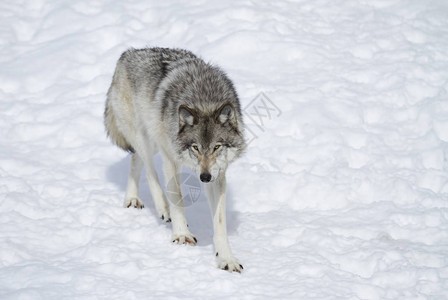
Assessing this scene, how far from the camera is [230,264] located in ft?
14.9

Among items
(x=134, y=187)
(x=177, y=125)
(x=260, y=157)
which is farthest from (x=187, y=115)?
(x=260, y=157)

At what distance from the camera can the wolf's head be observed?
15.0 feet

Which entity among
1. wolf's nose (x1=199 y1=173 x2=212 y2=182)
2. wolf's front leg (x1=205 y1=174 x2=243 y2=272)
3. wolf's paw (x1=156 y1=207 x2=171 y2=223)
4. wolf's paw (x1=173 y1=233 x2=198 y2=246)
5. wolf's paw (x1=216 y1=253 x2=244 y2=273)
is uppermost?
wolf's nose (x1=199 y1=173 x2=212 y2=182)

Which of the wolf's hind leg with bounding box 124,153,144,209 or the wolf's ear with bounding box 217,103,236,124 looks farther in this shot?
the wolf's hind leg with bounding box 124,153,144,209

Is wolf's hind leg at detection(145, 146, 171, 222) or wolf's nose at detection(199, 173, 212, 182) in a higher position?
wolf's nose at detection(199, 173, 212, 182)

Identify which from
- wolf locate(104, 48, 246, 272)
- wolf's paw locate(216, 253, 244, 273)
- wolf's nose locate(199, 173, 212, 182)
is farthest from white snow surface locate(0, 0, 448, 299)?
wolf's nose locate(199, 173, 212, 182)

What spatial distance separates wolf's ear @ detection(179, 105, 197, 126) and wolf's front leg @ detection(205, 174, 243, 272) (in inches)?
23.3

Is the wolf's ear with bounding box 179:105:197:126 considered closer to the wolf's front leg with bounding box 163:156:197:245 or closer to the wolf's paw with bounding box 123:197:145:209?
the wolf's front leg with bounding box 163:156:197:245

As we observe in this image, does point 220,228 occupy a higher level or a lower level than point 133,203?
higher

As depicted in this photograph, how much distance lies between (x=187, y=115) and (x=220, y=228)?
1080mm

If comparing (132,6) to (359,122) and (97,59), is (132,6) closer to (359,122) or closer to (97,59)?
(97,59)

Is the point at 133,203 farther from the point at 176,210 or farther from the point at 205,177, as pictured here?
the point at 205,177

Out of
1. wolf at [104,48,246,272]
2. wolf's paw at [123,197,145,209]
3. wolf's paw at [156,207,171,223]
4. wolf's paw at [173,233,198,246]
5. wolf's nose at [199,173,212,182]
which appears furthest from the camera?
wolf's paw at [123,197,145,209]

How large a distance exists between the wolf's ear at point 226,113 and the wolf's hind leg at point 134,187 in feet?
5.42
